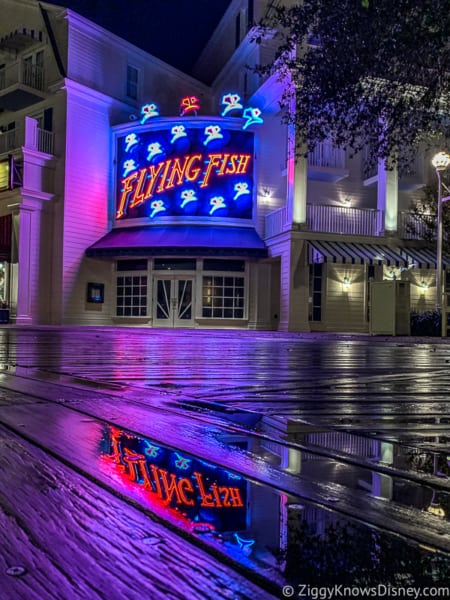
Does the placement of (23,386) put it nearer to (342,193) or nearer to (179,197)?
(179,197)

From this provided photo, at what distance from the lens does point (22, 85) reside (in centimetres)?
2714

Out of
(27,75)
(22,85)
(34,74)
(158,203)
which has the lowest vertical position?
(158,203)

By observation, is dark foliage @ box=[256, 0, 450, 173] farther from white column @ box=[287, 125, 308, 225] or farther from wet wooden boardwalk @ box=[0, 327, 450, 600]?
white column @ box=[287, 125, 308, 225]

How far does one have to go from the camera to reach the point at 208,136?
1060 inches

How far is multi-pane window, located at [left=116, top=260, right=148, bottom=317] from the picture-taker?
2791 centimetres

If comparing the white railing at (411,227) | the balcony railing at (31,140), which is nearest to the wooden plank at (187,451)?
the white railing at (411,227)

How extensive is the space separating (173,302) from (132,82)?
11.5 meters

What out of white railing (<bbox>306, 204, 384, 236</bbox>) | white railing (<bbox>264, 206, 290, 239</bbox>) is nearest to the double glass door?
white railing (<bbox>264, 206, 290, 239</bbox>)

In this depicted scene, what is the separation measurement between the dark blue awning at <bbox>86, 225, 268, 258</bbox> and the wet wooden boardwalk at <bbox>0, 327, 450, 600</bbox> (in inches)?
748

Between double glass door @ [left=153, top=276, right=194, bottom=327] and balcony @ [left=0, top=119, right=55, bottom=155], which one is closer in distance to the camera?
balcony @ [left=0, top=119, right=55, bottom=155]

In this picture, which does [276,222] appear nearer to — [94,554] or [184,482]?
[184,482]

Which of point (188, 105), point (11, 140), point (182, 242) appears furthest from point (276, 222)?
point (11, 140)

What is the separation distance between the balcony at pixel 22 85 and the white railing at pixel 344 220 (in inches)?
552

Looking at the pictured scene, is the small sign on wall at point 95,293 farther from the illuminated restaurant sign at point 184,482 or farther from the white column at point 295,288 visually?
the illuminated restaurant sign at point 184,482
